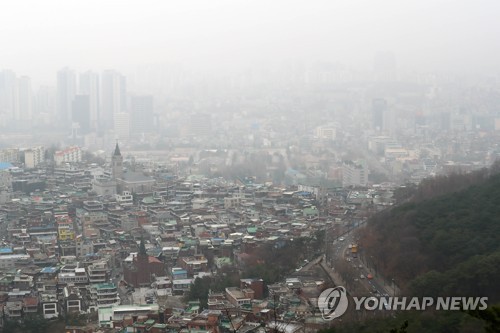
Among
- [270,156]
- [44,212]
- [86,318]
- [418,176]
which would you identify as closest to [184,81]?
[270,156]

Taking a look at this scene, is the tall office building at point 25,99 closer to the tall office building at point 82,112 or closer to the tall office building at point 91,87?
the tall office building at point 91,87

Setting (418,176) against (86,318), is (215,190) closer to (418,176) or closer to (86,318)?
(418,176)

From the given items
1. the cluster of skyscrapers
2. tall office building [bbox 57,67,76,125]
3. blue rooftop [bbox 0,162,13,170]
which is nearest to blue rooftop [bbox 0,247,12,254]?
blue rooftop [bbox 0,162,13,170]

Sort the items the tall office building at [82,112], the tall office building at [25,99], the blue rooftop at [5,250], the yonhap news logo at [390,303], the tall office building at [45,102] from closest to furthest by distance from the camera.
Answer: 1. the yonhap news logo at [390,303]
2. the blue rooftop at [5,250]
3. the tall office building at [82,112]
4. the tall office building at [25,99]
5. the tall office building at [45,102]

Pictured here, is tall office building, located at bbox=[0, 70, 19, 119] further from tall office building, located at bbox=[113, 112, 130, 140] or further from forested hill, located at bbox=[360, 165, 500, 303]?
forested hill, located at bbox=[360, 165, 500, 303]

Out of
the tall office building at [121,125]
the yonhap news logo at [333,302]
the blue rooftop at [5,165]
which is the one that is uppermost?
the tall office building at [121,125]

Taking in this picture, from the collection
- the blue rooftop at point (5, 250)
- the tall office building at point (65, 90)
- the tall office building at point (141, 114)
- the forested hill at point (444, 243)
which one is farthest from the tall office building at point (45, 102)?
the forested hill at point (444, 243)
